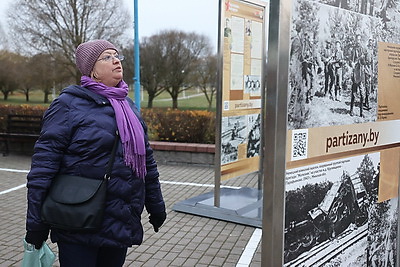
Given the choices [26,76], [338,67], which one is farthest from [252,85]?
[26,76]

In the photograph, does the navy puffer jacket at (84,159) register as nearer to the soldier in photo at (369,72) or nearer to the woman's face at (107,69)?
the woman's face at (107,69)

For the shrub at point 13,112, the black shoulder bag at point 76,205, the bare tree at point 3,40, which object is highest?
the bare tree at point 3,40

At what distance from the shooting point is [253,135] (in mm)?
6441

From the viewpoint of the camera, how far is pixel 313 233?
2.16 m

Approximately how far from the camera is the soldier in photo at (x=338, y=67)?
7.10 ft

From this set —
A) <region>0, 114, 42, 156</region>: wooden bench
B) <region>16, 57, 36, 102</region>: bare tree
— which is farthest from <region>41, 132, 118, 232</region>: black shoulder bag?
<region>16, 57, 36, 102</region>: bare tree

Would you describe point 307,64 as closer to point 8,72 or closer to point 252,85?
point 252,85

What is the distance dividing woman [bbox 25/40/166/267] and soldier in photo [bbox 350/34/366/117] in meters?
1.14

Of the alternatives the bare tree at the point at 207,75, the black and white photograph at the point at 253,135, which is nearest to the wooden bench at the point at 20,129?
the black and white photograph at the point at 253,135

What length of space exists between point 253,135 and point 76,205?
4258 mm

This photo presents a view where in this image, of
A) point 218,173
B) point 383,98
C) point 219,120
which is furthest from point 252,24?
point 383,98

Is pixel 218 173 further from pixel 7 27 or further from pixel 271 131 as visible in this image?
pixel 7 27

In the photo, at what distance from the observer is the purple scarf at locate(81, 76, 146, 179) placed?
253 centimetres

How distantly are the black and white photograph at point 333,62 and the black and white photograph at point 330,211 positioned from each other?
0.73ft
